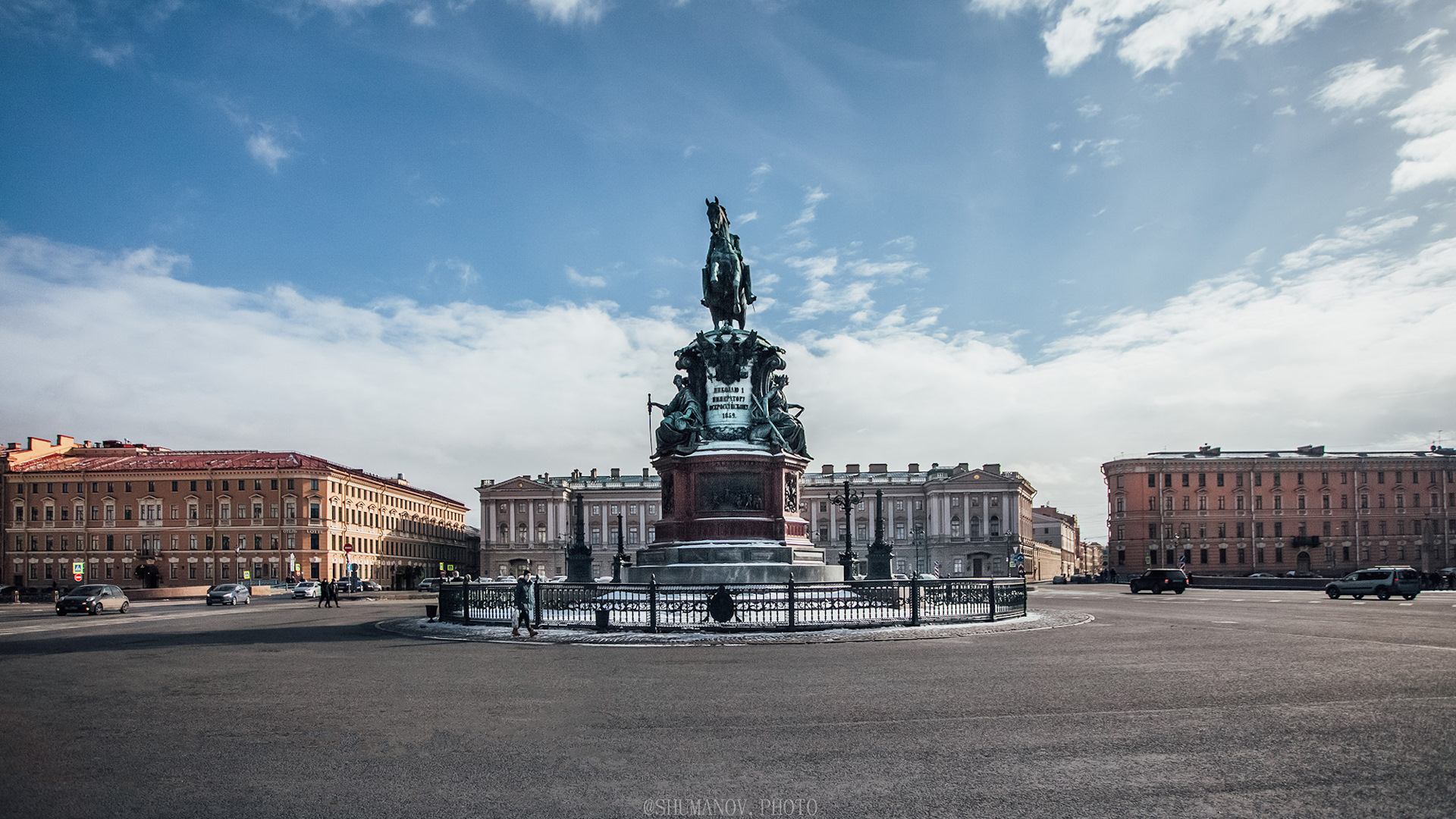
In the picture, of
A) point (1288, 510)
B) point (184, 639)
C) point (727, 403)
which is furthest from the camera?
point (1288, 510)

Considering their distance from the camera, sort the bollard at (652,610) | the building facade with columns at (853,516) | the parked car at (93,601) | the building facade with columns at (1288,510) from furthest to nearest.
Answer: the building facade with columns at (853,516)
the building facade with columns at (1288,510)
the parked car at (93,601)
the bollard at (652,610)

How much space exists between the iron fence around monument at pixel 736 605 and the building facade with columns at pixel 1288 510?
98.7 metres

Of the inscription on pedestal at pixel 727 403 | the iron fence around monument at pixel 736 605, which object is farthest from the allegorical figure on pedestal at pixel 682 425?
the iron fence around monument at pixel 736 605

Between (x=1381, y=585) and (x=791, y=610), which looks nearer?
(x=791, y=610)

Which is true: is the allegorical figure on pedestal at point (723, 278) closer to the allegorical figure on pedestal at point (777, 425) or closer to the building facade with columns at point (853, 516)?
the allegorical figure on pedestal at point (777, 425)

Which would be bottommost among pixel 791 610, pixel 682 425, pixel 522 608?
pixel 791 610

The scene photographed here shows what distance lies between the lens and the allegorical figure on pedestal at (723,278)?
123ft

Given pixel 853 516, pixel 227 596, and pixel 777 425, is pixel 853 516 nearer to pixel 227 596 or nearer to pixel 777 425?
pixel 227 596

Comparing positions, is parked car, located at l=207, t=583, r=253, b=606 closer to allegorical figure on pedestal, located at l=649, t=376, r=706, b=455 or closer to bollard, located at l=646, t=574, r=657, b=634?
allegorical figure on pedestal, located at l=649, t=376, r=706, b=455

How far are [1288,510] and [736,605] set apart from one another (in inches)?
4452

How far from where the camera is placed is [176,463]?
4259 inches

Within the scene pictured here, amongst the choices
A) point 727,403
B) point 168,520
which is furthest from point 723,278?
point 168,520

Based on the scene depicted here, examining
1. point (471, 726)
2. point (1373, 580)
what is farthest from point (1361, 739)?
point (1373, 580)

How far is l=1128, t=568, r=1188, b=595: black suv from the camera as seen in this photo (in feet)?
198
